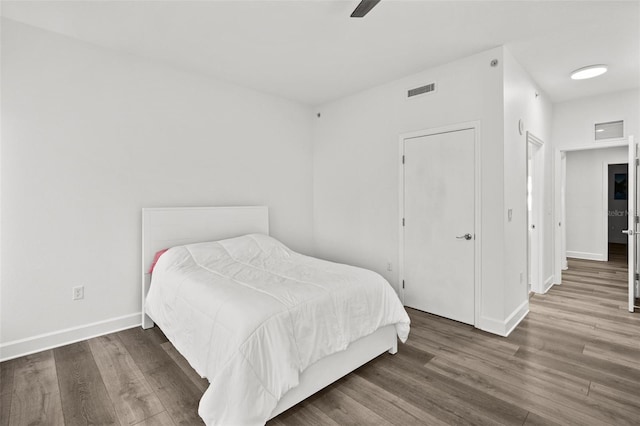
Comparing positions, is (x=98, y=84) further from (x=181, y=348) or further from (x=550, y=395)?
(x=550, y=395)

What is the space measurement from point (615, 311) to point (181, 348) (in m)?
4.60

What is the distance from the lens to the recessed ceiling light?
3398mm

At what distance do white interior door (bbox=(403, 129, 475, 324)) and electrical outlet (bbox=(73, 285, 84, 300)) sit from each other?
3366 mm

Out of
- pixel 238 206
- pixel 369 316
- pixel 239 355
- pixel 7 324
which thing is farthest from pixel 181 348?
pixel 238 206

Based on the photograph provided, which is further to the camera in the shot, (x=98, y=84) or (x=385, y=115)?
(x=385, y=115)

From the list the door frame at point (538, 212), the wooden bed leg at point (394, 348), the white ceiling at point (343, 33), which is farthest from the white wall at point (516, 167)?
the wooden bed leg at point (394, 348)

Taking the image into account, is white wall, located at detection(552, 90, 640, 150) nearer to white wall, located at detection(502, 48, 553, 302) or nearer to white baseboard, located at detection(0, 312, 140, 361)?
white wall, located at detection(502, 48, 553, 302)

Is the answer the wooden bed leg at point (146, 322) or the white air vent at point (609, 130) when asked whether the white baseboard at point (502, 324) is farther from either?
the wooden bed leg at point (146, 322)

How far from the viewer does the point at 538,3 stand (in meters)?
2.36

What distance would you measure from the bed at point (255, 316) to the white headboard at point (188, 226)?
0.03 feet

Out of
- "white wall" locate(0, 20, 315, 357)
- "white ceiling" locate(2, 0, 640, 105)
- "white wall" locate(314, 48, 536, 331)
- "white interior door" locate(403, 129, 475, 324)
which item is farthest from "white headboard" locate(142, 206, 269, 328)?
"white interior door" locate(403, 129, 475, 324)

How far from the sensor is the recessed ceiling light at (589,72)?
3398 mm

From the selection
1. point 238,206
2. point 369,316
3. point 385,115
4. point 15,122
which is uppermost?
point 385,115

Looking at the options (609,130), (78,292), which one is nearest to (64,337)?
(78,292)
